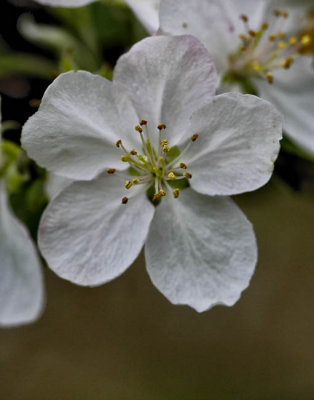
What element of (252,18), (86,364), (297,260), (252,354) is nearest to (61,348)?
(86,364)

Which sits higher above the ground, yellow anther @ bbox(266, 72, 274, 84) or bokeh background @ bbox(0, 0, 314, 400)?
yellow anther @ bbox(266, 72, 274, 84)

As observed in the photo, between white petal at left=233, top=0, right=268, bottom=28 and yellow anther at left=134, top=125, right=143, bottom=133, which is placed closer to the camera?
yellow anther at left=134, top=125, right=143, bottom=133

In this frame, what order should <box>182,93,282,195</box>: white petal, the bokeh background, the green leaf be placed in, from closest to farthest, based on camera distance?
<box>182,93,282,195</box>: white petal, the green leaf, the bokeh background

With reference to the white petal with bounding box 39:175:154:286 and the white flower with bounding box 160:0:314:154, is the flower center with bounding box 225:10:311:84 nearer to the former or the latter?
the white flower with bounding box 160:0:314:154

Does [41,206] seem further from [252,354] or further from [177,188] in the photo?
[252,354]

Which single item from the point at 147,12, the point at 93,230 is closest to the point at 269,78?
the point at 147,12

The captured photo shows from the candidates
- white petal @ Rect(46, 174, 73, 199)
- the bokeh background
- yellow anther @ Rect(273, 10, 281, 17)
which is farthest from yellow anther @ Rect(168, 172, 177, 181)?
the bokeh background

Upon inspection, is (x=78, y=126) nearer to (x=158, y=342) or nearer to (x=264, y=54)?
(x=264, y=54)
